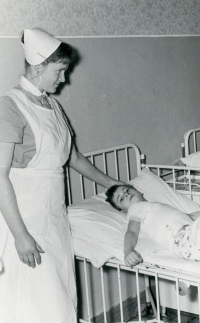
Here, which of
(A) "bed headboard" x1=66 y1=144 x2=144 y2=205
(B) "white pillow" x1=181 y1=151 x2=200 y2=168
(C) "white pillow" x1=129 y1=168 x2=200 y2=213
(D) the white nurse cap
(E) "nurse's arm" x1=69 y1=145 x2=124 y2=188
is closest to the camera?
(D) the white nurse cap

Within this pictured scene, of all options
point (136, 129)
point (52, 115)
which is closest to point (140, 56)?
point (136, 129)

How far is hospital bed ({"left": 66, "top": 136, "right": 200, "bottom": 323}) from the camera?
7.48ft

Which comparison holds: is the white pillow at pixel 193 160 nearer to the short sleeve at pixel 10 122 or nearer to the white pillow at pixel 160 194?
the white pillow at pixel 160 194

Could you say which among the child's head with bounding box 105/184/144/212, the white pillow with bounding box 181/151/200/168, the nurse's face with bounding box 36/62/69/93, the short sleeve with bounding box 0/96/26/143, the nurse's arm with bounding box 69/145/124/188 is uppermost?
the nurse's face with bounding box 36/62/69/93

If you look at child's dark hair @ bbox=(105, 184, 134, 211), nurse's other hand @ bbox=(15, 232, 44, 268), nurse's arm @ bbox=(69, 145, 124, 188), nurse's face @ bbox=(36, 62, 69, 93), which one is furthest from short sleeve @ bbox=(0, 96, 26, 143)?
child's dark hair @ bbox=(105, 184, 134, 211)

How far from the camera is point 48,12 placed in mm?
2799

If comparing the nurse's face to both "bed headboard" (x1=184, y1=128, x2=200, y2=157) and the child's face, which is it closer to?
the child's face

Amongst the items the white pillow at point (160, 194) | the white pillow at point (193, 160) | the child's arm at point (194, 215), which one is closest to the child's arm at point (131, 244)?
the child's arm at point (194, 215)

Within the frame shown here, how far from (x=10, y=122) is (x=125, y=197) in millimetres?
932

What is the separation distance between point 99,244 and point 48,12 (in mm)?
1324

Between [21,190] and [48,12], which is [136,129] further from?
[21,190]

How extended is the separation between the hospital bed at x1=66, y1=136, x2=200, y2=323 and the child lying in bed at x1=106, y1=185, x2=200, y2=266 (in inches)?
1.7

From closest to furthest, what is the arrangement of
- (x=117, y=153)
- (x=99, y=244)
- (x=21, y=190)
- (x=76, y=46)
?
(x=21, y=190), (x=99, y=244), (x=76, y=46), (x=117, y=153)

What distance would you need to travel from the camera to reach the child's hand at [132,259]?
2.24 meters
